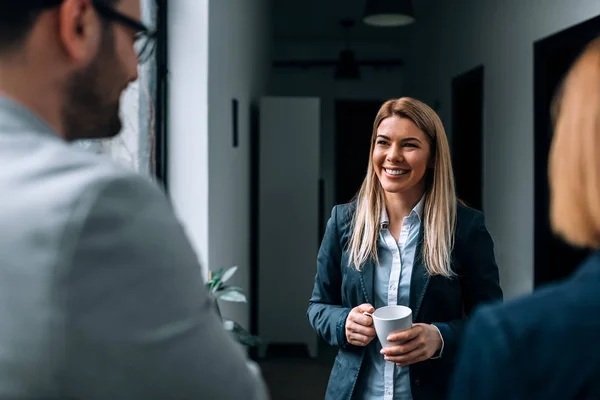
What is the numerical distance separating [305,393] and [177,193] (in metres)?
1.78

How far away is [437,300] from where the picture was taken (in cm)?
167

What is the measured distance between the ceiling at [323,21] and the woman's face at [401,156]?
5.21 m

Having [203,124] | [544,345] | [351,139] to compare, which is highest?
[351,139]

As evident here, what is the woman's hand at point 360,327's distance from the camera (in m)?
1.60

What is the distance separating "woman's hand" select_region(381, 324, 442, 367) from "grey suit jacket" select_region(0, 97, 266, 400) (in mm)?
980

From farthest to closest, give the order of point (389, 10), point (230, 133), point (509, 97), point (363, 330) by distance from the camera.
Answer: point (389, 10) → point (509, 97) → point (230, 133) → point (363, 330)

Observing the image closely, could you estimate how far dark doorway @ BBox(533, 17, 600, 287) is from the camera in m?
3.97

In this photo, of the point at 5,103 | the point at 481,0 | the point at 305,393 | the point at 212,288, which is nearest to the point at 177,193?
the point at 212,288

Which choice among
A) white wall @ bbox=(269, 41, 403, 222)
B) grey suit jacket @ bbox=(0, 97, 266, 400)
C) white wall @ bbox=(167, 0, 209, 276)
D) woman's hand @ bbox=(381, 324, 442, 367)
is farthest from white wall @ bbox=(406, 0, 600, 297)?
grey suit jacket @ bbox=(0, 97, 266, 400)

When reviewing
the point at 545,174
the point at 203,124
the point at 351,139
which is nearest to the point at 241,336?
the point at 203,124

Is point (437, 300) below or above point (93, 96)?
below

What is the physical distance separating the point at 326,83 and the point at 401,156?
7.35 metres

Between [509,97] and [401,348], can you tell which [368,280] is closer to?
[401,348]

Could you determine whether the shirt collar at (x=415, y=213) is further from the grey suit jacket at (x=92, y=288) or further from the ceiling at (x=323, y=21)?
the ceiling at (x=323, y=21)
